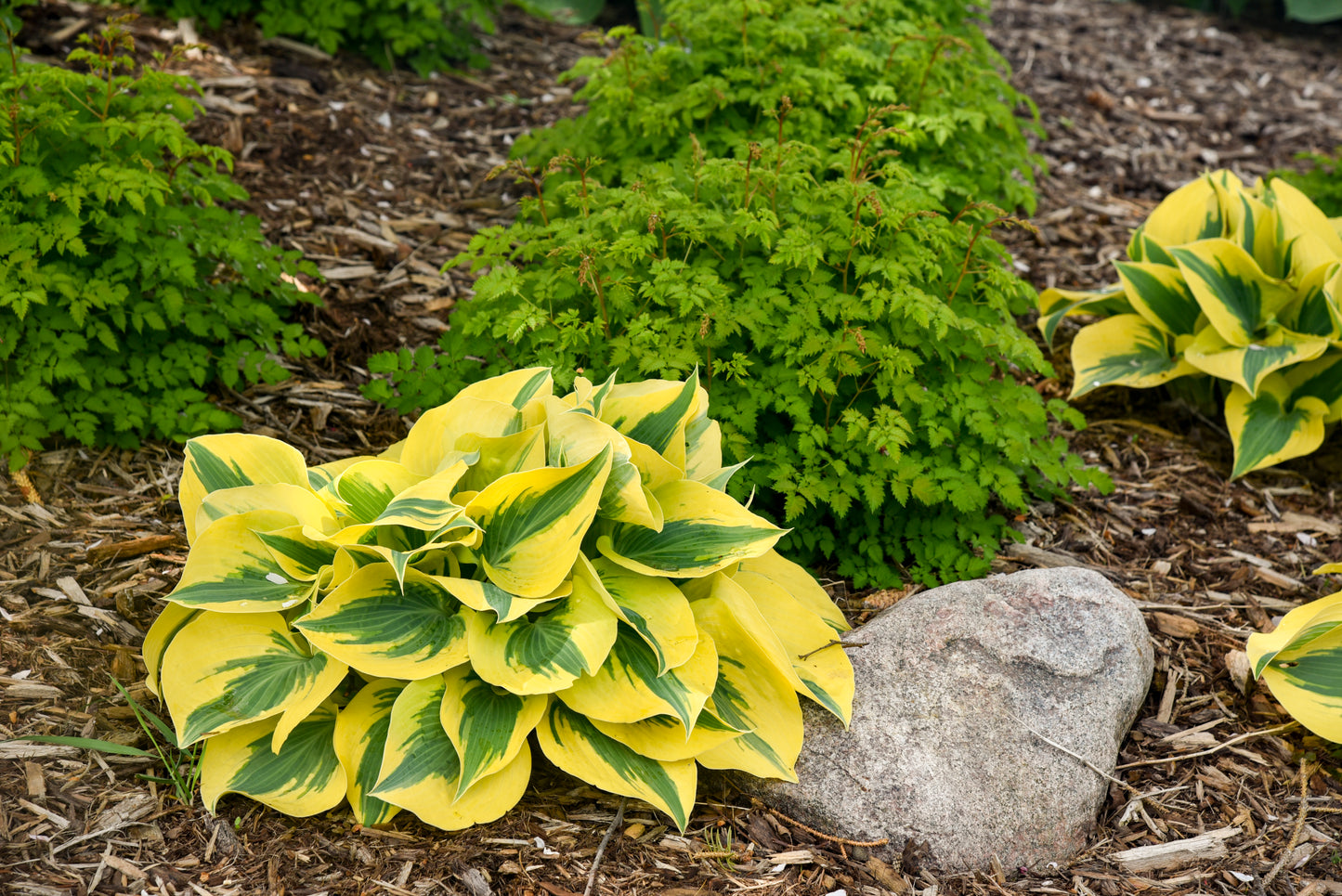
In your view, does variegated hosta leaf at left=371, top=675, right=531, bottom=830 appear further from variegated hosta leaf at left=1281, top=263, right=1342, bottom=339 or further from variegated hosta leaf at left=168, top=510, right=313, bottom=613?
variegated hosta leaf at left=1281, top=263, right=1342, bottom=339

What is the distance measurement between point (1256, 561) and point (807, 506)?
1573mm

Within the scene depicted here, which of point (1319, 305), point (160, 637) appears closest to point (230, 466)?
point (160, 637)

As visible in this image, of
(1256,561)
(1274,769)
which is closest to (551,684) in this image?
(1274,769)

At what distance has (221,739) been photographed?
230cm

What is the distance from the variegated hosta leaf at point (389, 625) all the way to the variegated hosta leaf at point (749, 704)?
1.98 ft

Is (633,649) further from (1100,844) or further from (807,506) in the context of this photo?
(1100,844)

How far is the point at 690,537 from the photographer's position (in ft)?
7.99

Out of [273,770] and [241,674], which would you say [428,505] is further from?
[273,770]

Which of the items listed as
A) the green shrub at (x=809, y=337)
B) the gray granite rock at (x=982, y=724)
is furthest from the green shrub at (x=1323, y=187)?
the gray granite rock at (x=982, y=724)

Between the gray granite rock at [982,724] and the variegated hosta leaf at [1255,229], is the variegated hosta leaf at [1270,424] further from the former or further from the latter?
the gray granite rock at [982,724]

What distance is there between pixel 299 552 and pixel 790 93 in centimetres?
259

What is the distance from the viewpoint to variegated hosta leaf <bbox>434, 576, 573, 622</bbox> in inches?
85.8

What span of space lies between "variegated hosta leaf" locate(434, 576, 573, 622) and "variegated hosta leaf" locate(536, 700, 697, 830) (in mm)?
290

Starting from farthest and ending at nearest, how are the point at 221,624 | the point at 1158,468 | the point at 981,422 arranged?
1. the point at 1158,468
2. the point at 981,422
3. the point at 221,624
